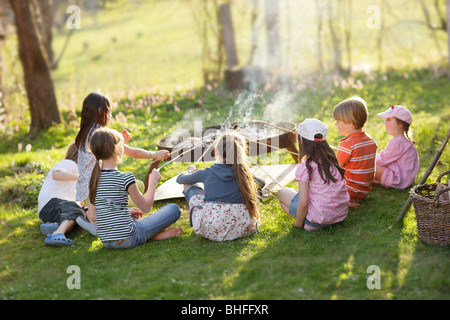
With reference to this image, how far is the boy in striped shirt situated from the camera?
430 centimetres

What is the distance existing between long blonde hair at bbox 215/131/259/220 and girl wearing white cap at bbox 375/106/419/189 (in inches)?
60.6

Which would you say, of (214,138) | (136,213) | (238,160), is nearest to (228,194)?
(238,160)

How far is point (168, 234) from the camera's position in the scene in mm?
4145

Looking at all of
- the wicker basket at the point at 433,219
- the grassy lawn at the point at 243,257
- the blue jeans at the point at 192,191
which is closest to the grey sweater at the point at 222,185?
the blue jeans at the point at 192,191

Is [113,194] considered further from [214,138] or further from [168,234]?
[214,138]

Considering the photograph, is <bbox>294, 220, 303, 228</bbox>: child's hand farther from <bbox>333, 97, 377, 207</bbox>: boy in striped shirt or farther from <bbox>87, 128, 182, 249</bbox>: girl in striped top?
<bbox>87, 128, 182, 249</bbox>: girl in striped top

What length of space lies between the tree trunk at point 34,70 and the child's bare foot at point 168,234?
4727 mm

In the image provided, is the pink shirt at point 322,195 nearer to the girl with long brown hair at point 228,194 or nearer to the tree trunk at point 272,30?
the girl with long brown hair at point 228,194

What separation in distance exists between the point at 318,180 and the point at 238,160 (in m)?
0.66

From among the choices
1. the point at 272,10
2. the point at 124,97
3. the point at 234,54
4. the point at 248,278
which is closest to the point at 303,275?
the point at 248,278

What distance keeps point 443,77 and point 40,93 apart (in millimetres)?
7324

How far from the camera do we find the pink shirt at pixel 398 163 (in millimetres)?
4629

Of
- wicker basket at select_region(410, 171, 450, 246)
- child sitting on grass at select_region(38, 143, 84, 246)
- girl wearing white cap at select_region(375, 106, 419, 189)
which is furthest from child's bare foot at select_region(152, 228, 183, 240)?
girl wearing white cap at select_region(375, 106, 419, 189)

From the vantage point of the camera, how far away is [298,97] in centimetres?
854
